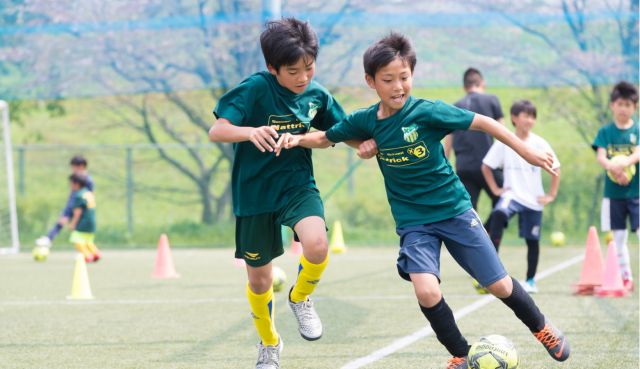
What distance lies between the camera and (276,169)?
616 cm

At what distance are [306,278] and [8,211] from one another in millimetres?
14917

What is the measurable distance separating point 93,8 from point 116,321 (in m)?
10.0

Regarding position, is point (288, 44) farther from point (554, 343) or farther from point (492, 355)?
point (554, 343)

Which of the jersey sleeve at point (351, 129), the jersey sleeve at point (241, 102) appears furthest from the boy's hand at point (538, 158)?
the jersey sleeve at point (241, 102)

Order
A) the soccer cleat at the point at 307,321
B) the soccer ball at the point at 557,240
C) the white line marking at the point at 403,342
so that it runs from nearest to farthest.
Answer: the soccer cleat at the point at 307,321
the white line marking at the point at 403,342
the soccer ball at the point at 557,240

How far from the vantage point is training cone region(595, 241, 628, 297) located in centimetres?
973

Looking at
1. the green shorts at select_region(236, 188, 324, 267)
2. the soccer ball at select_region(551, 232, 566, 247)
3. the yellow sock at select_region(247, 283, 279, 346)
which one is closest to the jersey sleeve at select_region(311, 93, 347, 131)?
the green shorts at select_region(236, 188, 324, 267)

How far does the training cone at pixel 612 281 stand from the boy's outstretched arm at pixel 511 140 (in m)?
4.41

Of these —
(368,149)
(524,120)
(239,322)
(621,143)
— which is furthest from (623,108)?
(368,149)

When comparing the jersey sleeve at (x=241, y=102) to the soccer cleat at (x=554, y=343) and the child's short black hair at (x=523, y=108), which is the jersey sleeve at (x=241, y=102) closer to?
the soccer cleat at (x=554, y=343)

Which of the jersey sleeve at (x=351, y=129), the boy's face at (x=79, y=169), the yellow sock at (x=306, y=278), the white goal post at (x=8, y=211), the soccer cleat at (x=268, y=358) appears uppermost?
the jersey sleeve at (x=351, y=129)

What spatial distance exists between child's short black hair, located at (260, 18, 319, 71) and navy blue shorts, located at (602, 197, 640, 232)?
523 centimetres

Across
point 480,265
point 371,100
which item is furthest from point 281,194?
point 371,100

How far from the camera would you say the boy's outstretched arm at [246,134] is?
562cm
